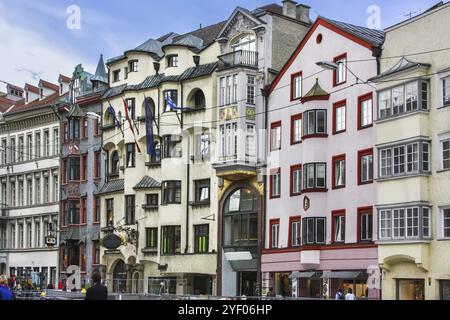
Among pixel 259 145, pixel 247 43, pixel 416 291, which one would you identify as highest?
pixel 247 43

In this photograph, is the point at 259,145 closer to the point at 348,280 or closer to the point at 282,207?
the point at 282,207

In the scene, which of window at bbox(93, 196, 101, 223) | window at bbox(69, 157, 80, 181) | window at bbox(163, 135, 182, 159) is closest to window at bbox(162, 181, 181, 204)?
window at bbox(163, 135, 182, 159)

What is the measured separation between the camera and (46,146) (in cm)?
7612

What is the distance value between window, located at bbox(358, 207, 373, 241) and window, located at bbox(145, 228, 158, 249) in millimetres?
19666

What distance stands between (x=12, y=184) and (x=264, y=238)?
35.3m

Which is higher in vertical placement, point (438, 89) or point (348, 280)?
point (438, 89)

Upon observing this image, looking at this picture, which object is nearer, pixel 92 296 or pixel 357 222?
pixel 92 296

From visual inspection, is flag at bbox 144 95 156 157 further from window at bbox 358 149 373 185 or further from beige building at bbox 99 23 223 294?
window at bbox 358 149 373 185

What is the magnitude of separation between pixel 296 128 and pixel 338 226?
23.7 ft

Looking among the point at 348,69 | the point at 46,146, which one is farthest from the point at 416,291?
the point at 46,146

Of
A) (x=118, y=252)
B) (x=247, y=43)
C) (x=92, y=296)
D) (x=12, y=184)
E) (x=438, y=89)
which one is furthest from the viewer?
(x=12, y=184)

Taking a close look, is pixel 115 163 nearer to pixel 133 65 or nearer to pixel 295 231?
pixel 133 65

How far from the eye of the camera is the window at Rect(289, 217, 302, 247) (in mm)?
51281

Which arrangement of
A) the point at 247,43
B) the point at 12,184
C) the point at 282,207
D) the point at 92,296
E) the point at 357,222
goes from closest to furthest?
the point at 92,296
the point at 357,222
the point at 282,207
the point at 247,43
the point at 12,184
